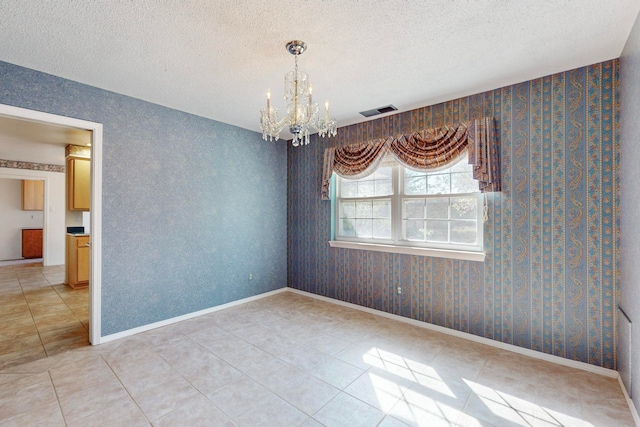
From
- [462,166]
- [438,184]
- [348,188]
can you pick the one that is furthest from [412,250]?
[348,188]

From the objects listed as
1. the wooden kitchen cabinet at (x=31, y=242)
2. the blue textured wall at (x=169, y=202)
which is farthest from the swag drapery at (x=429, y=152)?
the wooden kitchen cabinet at (x=31, y=242)

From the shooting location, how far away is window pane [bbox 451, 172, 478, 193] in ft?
10.2

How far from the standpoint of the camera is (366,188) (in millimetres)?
4051

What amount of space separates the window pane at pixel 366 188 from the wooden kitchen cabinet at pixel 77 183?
4804 millimetres

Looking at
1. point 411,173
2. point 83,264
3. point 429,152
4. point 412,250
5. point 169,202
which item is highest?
point 429,152

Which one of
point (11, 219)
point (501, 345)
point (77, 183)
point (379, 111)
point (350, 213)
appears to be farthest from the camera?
point (11, 219)

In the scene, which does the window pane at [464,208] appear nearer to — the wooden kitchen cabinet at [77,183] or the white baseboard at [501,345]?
the white baseboard at [501,345]

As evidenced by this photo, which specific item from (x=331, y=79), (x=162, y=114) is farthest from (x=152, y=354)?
(x=331, y=79)

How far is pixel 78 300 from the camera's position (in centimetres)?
437

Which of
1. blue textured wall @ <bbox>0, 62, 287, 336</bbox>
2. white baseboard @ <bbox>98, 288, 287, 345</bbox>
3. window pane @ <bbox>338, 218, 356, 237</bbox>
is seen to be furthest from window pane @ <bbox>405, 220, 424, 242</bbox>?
white baseboard @ <bbox>98, 288, 287, 345</bbox>

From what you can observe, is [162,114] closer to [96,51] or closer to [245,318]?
[96,51]

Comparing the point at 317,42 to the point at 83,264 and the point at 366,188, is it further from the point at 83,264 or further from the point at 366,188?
the point at 83,264

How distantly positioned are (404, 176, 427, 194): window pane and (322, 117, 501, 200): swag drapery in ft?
0.74

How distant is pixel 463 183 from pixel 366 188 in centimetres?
127
